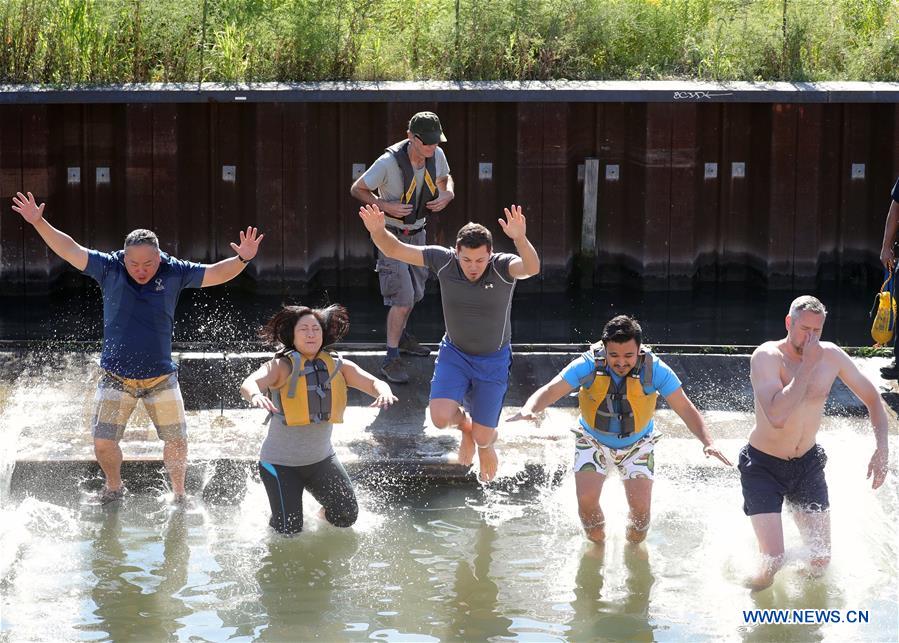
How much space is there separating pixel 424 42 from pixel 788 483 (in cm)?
816

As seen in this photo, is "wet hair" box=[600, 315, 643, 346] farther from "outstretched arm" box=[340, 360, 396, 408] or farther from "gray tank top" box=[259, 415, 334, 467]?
"gray tank top" box=[259, 415, 334, 467]

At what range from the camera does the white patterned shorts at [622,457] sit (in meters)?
Answer: 7.69

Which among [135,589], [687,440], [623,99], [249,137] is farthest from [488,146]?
[135,589]

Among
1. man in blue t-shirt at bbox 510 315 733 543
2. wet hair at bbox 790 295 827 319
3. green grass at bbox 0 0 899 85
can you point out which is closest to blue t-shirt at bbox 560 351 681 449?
man in blue t-shirt at bbox 510 315 733 543

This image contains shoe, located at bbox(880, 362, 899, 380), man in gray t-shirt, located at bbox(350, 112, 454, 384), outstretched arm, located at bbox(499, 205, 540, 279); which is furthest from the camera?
shoe, located at bbox(880, 362, 899, 380)

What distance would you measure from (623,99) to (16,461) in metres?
6.91

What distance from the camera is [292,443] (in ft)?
25.4

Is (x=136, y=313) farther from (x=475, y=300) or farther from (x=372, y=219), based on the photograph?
(x=475, y=300)

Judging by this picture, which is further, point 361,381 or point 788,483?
point 361,381

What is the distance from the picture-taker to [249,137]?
13.8 meters

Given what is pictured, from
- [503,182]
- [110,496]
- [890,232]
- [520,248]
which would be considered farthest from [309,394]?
[503,182]

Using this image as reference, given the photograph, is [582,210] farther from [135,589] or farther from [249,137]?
[135,589]

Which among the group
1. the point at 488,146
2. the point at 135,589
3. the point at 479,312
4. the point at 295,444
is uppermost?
the point at 488,146

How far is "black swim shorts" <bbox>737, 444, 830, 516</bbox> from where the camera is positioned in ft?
24.1
